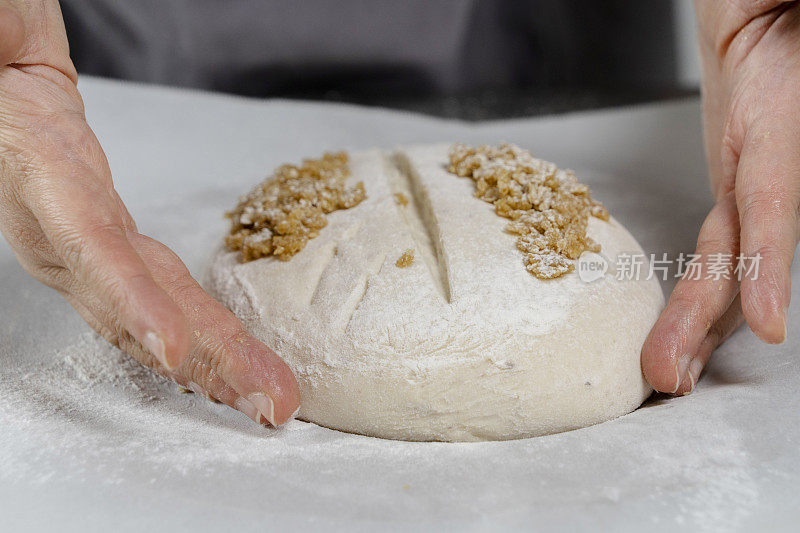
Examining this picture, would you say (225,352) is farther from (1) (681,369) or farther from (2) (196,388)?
(1) (681,369)

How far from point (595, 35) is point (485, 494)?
3.18 m

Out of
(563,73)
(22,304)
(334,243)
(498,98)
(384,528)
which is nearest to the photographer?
(384,528)

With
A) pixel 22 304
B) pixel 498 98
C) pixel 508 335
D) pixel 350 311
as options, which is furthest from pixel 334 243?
pixel 498 98

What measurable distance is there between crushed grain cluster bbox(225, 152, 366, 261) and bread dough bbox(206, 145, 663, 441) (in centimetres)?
7

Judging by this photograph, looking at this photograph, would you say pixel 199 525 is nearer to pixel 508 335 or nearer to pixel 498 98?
pixel 508 335

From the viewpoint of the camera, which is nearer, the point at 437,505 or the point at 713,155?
the point at 437,505

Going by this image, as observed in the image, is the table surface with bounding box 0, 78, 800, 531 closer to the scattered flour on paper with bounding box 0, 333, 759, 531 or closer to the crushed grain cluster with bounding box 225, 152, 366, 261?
the scattered flour on paper with bounding box 0, 333, 759, 531

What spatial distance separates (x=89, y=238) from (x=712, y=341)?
1308 mm

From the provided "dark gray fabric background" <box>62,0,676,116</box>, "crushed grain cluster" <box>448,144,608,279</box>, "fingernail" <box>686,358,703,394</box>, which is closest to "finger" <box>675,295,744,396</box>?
"fingernail" <box>686,358,703,394</box>

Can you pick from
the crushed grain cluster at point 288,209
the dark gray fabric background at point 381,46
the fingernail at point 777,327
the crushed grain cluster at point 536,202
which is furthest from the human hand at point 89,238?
the dark gray fabric background at point 381,46

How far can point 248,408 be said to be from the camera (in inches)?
54.4

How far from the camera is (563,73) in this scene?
12.6 feet

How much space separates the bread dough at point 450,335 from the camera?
1.37 meters

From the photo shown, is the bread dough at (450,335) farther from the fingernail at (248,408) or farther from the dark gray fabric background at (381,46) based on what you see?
the dark gray fabric background at (381,46)
